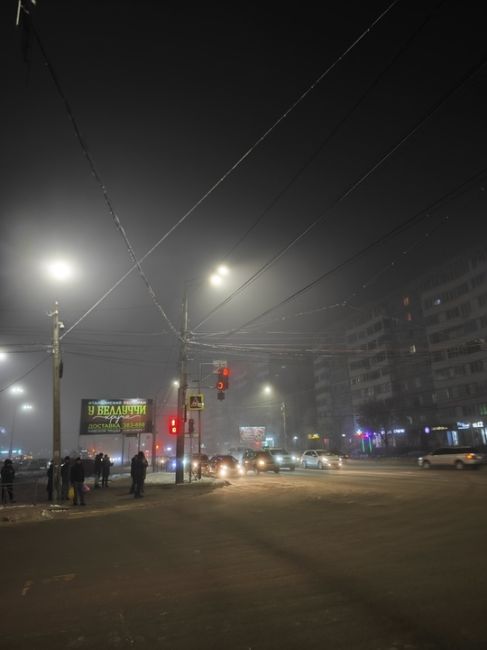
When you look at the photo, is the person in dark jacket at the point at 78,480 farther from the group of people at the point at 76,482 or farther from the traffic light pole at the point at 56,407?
the traffic light pole at the point at 56,407

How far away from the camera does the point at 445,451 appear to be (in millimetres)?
31594

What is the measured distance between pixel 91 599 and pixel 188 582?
48.7 inches

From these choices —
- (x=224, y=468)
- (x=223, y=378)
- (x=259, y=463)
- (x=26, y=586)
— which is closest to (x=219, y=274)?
(x=223, y=378)

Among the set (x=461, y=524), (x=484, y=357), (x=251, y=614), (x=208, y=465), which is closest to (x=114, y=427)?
(x=208, y=465)

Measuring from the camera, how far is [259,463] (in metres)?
34.2

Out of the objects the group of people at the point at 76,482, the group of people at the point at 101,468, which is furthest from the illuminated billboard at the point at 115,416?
the group of people at the point at 76,482

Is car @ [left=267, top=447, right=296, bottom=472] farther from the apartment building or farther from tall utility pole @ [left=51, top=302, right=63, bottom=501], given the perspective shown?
tall utility pole @ [left=51, top=302, right=63, bottom=501]

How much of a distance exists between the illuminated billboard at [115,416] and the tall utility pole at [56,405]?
31.6 feet

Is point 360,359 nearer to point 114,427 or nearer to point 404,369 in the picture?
point 404,369

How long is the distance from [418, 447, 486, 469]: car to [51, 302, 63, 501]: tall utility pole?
23994 millimetres

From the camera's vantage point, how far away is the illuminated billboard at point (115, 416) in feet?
97.6

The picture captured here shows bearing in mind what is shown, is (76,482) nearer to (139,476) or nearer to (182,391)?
(139,476)

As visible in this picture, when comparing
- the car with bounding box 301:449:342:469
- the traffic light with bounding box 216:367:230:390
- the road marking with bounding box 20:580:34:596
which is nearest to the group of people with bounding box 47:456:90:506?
the traffic light with bounding box 216:367:230:390

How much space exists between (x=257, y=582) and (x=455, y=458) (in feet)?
93.2
